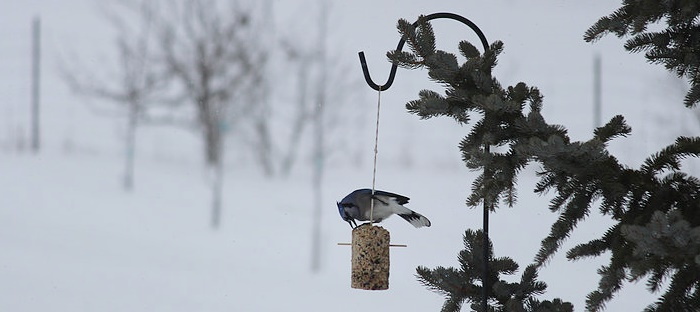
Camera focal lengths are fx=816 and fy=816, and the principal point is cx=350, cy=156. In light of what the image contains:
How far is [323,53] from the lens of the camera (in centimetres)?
304

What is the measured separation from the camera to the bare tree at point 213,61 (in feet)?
9.89

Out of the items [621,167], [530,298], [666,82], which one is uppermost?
[666,82]

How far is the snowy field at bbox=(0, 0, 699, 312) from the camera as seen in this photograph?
276 centimetres

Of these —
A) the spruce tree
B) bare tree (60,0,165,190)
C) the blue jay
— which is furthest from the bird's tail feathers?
bare tree (60,0,165,190)

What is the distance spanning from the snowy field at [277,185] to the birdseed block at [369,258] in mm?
1557

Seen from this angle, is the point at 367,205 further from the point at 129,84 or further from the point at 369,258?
the point at 129,84

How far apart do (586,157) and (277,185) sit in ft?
7.34

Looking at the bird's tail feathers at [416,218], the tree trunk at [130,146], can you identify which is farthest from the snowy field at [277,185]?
the bird's tail feathers at [416,218]

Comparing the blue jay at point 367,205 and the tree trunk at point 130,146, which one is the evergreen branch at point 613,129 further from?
the tree trunk at point 130,146

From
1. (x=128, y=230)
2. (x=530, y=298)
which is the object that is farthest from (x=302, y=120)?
(x=530, y=298)

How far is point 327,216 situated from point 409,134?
1.47 ft

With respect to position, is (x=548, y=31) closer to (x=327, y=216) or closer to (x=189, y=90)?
(x=327, y=216)

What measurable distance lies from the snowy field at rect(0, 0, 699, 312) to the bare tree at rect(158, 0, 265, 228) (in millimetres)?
83

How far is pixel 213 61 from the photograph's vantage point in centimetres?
306
